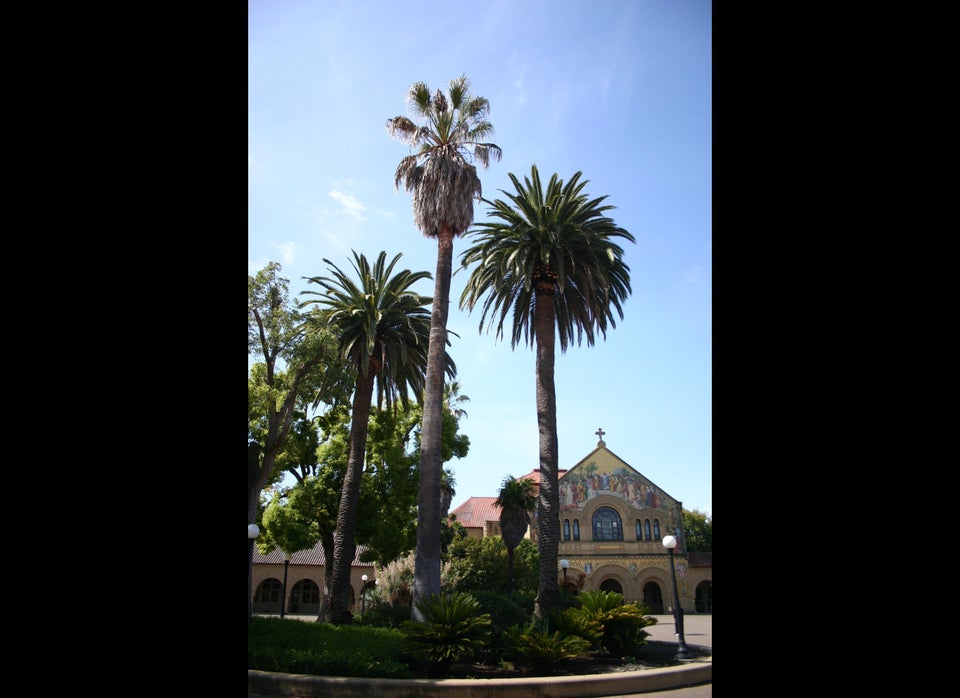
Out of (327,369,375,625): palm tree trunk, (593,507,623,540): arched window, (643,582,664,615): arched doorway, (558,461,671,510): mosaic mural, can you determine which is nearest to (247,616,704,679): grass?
(327,369,375,625): palm tree trunk

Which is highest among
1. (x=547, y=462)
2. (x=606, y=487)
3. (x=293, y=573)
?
(x=547, y=462)

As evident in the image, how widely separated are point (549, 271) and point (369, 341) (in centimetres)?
699

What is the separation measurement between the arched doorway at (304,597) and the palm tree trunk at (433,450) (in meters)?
35.9

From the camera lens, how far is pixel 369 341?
21281mm

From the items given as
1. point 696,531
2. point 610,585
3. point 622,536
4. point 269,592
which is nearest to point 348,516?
point 622,536

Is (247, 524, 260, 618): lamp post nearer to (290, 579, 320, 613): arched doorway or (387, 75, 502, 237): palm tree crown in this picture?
(387, 75, 502, 237): palm tree crown

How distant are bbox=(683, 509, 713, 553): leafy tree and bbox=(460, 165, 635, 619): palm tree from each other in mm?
48915

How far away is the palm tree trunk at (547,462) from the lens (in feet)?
57.0

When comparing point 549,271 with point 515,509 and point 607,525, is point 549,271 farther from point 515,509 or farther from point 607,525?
point 607,525

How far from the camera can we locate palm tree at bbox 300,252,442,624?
2106 centimetres
